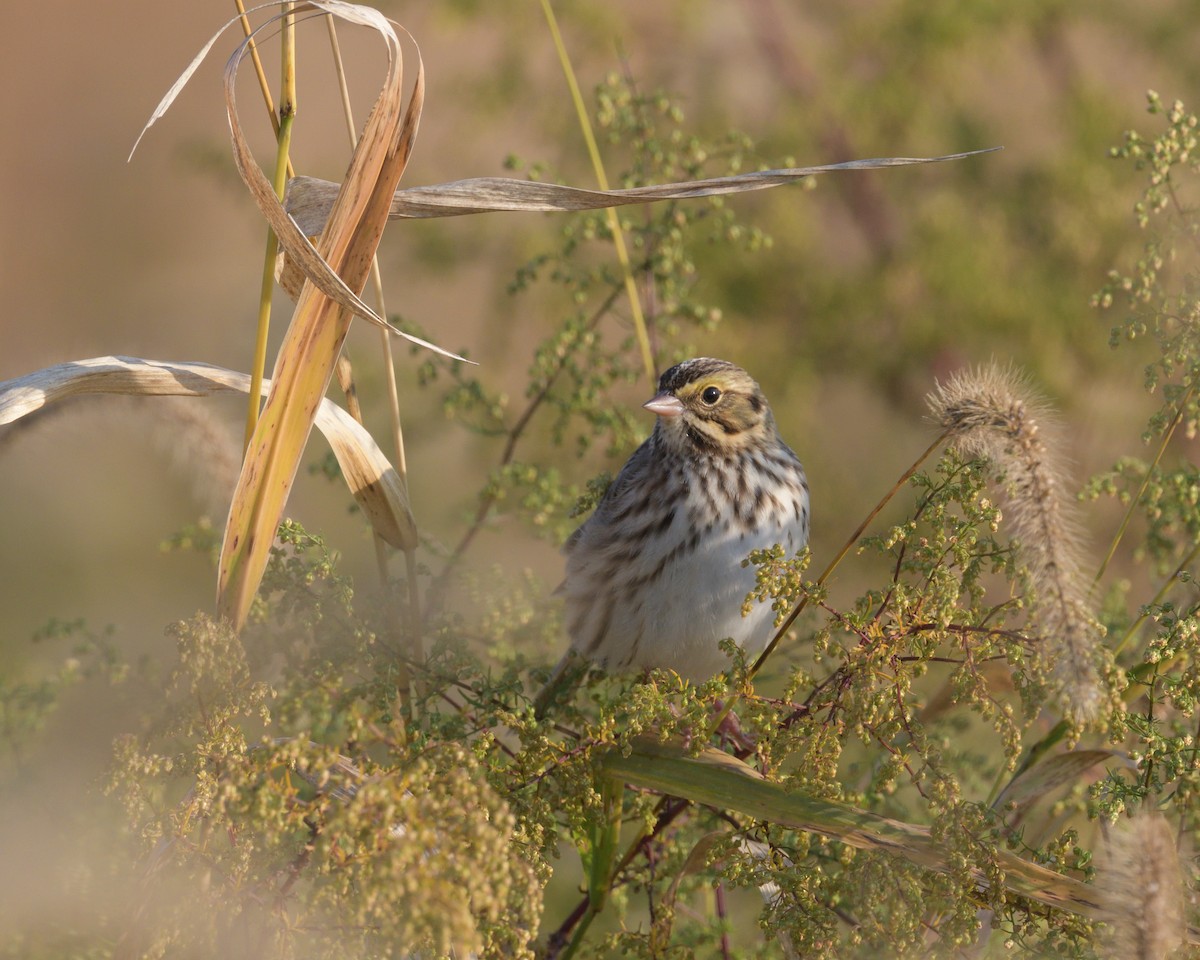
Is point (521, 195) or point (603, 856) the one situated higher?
point (521, 195)

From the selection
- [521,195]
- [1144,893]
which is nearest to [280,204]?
[521,195]

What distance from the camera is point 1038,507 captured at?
4.50ft

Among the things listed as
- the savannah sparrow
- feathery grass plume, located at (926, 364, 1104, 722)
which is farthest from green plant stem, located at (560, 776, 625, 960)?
the savannah sparrow

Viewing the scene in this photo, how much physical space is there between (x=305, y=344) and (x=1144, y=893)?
1.16 m

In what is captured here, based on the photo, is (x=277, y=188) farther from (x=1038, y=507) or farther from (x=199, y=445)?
(x=1038, y=507)

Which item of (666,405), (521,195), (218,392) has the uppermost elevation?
(666,405)

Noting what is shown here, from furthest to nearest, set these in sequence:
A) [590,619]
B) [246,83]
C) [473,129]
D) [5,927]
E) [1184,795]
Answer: [246,83]
[473,129]
[590,619]
[5,927]
[1184,795]

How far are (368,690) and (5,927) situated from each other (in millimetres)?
508

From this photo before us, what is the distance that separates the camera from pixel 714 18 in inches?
174

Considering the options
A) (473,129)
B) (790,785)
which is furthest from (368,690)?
(473,129)

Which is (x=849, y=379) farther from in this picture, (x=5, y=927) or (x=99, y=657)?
(x=5, y=927)

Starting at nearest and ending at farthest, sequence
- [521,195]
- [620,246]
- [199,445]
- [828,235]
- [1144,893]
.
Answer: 1. [1144,893]
2. [521,195]
3. [199,445]
4. [620,246]
5. [828,235]

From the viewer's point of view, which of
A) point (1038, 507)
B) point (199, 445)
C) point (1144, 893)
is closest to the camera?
point (1144, 893)

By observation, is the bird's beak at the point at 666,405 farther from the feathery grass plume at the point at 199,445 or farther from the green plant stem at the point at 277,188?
the green plant stem at the point at 277,188
